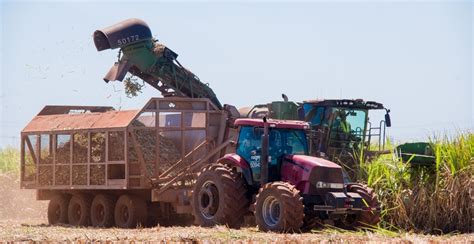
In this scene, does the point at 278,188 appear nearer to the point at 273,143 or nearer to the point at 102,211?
the point at 273,143

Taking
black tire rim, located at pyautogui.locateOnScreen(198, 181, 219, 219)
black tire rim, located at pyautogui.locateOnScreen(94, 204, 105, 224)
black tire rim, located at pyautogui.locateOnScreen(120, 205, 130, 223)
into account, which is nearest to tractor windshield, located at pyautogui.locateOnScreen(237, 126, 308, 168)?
black tire rim, located at pyautogui.locateOnScreen(198, 181, 219, 219)

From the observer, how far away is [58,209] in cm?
2241

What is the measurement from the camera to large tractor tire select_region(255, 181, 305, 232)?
14883 mm

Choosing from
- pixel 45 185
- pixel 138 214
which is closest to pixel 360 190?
pixel 138 214

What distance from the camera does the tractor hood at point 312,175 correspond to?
15625 millimetres

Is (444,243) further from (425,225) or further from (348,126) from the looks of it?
(348,126)

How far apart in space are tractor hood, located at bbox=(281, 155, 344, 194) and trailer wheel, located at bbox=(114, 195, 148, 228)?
4680 millimetres

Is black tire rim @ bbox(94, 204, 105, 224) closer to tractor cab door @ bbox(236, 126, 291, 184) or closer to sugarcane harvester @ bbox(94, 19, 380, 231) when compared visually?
sugarcane harvester @ bbox(94, 19, 380, 231)

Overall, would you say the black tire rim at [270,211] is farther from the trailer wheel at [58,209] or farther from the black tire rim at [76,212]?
the trailer wheel at [58,209]

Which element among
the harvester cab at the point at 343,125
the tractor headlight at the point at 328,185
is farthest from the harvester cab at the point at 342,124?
the tractor headlight at the point at 328,185

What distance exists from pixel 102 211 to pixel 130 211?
4.61 ft

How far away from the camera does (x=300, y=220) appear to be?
14945 mm

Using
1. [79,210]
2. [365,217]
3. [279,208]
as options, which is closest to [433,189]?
[365,217]

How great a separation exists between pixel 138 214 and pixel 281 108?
4.07 metres
